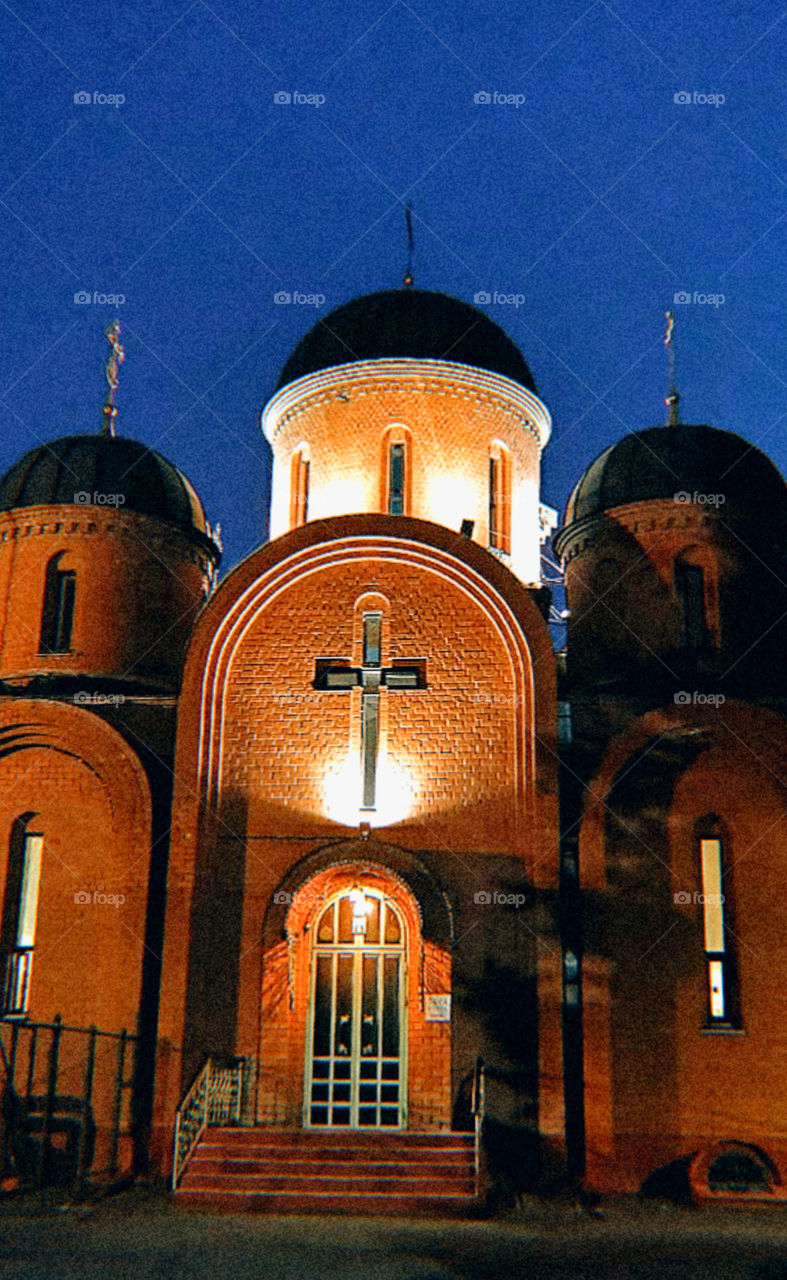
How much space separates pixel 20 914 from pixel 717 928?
9264 millimetres

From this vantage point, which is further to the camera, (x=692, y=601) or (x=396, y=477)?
(x=396, y=477)

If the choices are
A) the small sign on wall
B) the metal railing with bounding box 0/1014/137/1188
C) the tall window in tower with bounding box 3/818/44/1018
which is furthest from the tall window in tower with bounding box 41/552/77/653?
the small sign on wall

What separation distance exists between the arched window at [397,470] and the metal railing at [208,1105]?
883 cm

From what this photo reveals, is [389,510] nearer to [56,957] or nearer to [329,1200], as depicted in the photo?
[56,957]

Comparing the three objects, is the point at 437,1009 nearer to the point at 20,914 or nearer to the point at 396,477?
the point at 20,914

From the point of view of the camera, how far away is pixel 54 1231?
12.9 metres

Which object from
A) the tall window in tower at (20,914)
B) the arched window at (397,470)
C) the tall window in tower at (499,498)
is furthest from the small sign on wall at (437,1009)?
the arched window at (397,470)

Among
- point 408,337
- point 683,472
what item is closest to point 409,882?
point 683,472

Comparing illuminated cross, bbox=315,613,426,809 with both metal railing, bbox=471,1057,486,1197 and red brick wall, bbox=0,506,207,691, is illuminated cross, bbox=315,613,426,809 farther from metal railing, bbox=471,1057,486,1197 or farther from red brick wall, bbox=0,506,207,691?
metal railing, bbox=471,1057,486,1197

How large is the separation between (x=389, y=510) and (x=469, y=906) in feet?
22.7

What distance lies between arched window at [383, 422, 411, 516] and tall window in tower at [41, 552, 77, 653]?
16.7 feet

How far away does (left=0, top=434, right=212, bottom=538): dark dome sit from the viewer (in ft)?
65.9

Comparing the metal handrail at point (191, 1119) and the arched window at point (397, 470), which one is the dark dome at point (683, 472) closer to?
the arched window at point (397, 470)

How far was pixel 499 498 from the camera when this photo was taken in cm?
2116
